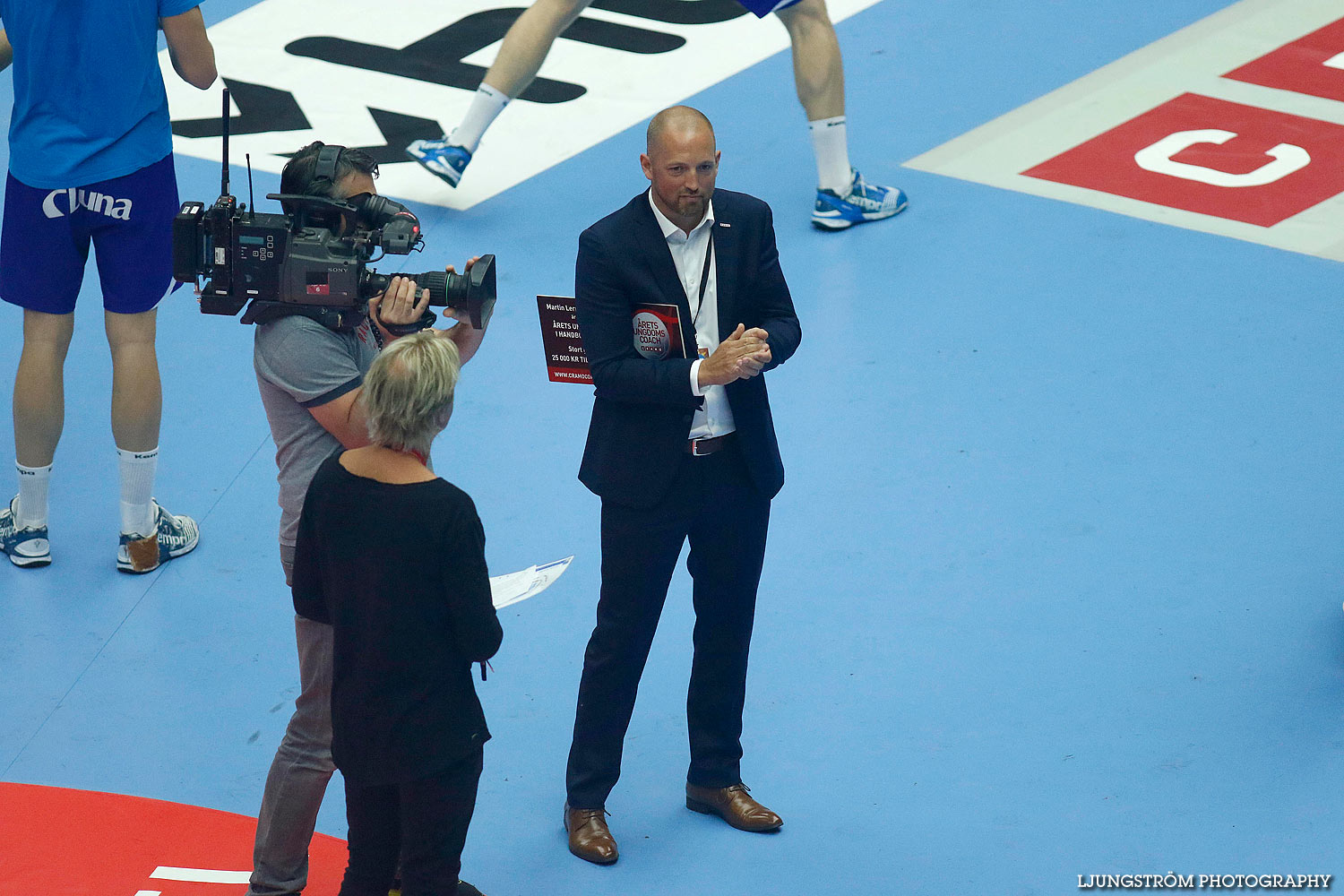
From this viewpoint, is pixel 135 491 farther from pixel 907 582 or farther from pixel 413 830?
pixel 907 582

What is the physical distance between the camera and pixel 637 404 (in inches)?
151

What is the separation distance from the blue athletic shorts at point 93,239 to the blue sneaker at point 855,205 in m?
2.96

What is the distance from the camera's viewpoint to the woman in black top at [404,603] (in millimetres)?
3227

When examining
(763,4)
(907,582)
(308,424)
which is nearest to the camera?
(308,424)

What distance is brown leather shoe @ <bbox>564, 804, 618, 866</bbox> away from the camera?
408 cm

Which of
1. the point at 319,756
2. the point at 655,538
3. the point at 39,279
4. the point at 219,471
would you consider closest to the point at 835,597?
the point at 655,538

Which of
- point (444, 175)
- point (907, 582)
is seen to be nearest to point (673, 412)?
point (907, 582)

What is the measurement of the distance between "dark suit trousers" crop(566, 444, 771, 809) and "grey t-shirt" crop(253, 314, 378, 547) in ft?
2.32

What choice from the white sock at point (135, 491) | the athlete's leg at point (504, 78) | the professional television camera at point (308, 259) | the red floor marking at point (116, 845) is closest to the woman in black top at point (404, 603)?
the professional television camera at point (308, 259)

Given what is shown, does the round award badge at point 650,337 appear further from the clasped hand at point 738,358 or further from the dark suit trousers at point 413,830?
the dark suit trousers at point 413,830

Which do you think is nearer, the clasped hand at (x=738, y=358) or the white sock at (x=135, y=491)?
the clasped hand at (x=738, y=358)

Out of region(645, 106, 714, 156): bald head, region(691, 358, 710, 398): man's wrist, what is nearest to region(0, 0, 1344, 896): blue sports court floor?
region(691, 358, 710, 398): man's wrist

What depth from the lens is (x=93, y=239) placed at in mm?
5148

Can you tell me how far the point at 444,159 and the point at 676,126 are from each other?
3692 millimetres
